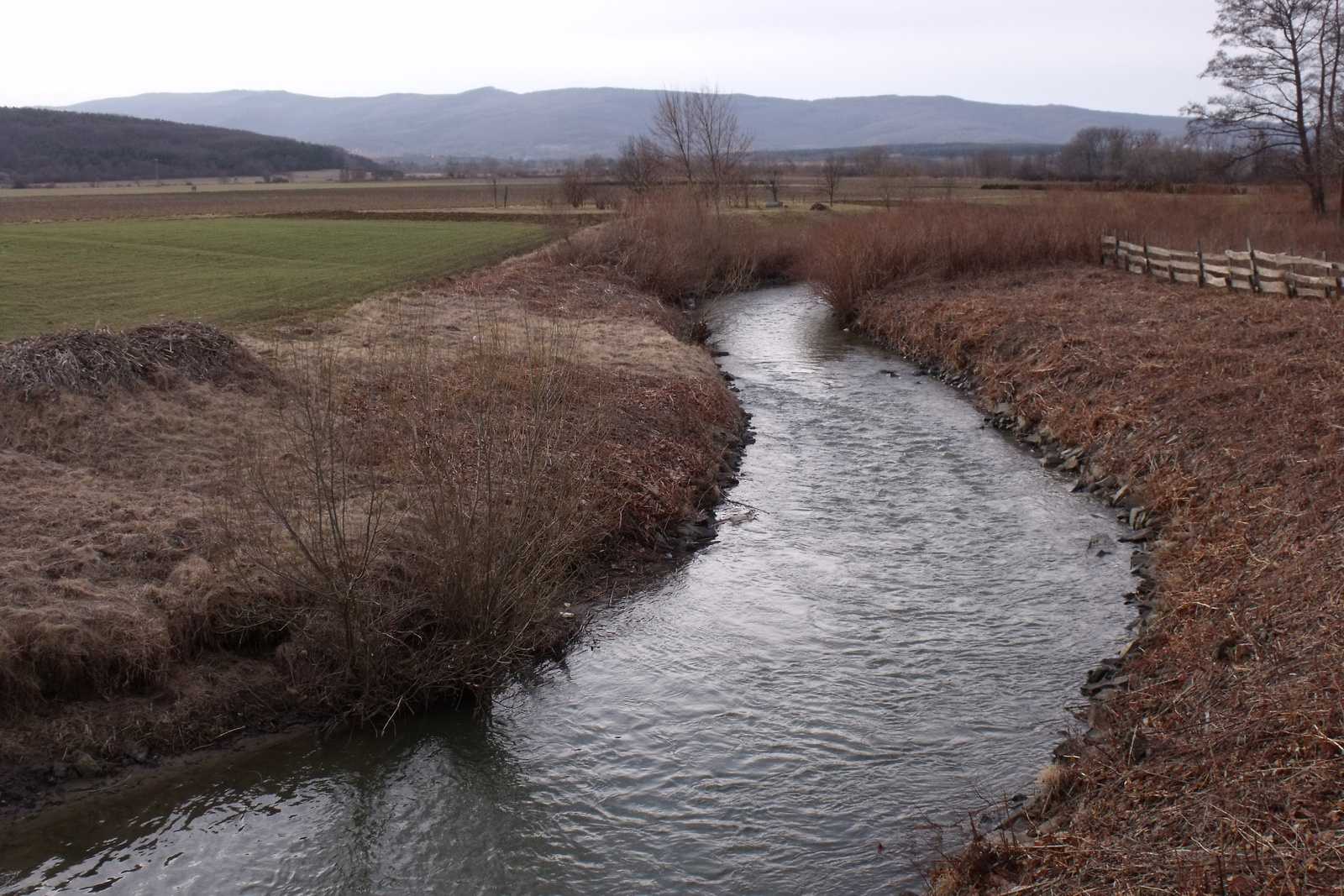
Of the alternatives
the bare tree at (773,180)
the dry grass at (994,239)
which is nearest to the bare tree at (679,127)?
the bare tree at (773,180)

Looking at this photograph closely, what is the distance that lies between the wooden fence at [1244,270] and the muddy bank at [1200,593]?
100cm

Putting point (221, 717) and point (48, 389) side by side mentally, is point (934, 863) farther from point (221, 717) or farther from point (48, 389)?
point (48, 389)

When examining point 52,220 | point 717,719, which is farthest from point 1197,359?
point 52,220

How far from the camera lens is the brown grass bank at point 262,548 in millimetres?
8336

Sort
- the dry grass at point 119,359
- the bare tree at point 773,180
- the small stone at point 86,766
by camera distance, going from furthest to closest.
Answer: the bare tree at point 773,180 → the dry grass at point 119,359 → the small stone at point 86,766

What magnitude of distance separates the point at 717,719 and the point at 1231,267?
64.5ft

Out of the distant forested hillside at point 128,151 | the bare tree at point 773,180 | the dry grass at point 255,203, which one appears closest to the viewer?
the dry grass at point 255,203

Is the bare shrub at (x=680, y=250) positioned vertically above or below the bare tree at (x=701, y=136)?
below

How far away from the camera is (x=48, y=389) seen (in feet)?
40.5

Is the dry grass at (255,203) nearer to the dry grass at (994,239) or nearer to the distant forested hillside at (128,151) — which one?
the dry grass at (994,239)

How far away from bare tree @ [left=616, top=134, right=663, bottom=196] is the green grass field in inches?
234

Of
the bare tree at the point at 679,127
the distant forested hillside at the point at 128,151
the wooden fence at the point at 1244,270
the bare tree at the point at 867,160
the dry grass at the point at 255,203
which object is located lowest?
the wooden fence at the point at 1244,270

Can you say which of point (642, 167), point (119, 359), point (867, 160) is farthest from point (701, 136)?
point (867, 160)

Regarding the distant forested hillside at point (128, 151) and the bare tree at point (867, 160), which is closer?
the bare tree at point (867, 160)
